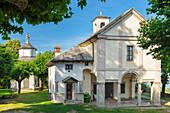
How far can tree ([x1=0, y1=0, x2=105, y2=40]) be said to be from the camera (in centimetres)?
661

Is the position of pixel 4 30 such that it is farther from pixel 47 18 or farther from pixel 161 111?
pixel 161 111

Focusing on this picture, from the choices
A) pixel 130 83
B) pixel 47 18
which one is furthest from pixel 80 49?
pixel 47 18

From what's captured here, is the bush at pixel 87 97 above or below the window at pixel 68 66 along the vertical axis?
below

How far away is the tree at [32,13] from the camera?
21.7 ft

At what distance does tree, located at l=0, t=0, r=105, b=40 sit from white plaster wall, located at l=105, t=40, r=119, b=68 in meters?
12.5

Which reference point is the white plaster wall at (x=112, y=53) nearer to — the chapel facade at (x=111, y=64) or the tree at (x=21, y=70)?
the chapel facade at (x=111, y=64)

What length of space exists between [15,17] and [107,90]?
19282 millimetres

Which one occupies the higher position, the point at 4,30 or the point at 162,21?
the point at 162,21

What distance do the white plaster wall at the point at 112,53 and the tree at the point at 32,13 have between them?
40.9 feet

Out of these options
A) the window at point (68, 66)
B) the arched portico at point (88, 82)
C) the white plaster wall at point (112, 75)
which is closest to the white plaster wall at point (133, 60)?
the white plaster wall at point (112, 75)

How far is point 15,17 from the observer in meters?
7.88

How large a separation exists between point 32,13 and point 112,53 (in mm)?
14397

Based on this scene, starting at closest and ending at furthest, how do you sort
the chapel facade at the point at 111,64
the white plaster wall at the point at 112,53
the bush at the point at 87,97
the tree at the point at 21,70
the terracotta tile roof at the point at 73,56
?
the chapel facade at the point at 111,64 < the white plaster wall at the point at 112,53 < the bush at the point at 87,97 < the terracotta tile roof at the point at 73,56 < the tree at the point at 21,70

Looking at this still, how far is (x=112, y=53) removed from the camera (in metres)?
20.6
